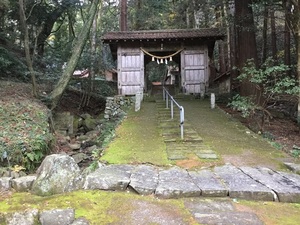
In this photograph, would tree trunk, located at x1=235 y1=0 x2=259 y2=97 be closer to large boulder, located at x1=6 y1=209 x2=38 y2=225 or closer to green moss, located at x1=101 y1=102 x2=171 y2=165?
green moss, located at x1=101 y1=102 x2=171 y2=165

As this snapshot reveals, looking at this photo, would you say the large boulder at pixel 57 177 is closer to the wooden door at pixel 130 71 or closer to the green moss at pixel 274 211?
the green moss at pixel 274 211

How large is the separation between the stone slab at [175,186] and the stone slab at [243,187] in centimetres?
52

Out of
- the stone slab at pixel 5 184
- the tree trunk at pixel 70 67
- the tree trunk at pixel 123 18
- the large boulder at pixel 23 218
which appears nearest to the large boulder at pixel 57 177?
the stone slab at pixel 5 184

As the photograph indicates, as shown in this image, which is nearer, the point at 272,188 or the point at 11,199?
the point at 11,199

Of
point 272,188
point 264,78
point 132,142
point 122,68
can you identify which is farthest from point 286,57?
point 272,188

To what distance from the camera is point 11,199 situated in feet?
11.4

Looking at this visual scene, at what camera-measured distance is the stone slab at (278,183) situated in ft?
11.8

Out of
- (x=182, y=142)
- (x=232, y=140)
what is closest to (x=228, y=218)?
(x=182, y=142)

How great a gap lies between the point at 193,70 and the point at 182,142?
23.8ft

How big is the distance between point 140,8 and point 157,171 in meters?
16.0

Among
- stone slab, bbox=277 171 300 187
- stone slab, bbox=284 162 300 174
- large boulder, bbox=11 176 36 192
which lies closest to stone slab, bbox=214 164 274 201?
stone slab, bbox=277 171 300 187

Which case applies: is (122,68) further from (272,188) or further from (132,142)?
(272,188)

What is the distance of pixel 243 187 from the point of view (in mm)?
3785

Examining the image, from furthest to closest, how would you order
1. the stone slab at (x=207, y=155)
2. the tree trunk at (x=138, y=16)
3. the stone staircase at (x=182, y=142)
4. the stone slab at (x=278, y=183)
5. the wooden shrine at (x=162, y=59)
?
the tree trunk at (x=138, y=16)
the wooden shrine at (x=162, y=59)
the stone staircase at (x=182, y=142)
the stone slab at (x=207, y=155)
the stone slab at (x=278, y=183)
